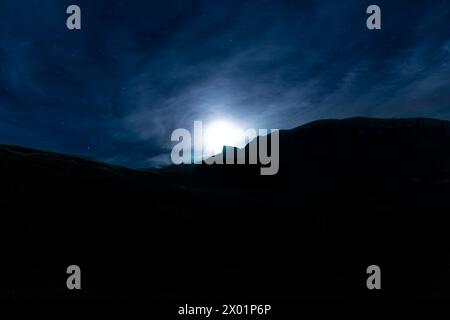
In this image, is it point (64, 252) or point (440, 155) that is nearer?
point (64, 252)

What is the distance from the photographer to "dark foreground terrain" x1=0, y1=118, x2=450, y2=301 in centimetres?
1097

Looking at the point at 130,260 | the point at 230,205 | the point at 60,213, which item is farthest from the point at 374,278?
the point at 60,213

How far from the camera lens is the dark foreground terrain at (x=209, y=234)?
11.0 m

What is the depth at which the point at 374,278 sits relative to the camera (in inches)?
495

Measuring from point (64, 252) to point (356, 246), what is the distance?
14.9 metres

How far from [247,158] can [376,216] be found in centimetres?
1066

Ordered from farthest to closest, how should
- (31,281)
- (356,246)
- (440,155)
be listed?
(440,155)
(356,246)
(31,281)

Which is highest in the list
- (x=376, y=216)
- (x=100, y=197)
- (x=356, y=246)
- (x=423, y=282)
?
(x=100, y=197)

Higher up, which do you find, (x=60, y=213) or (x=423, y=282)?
(x=60, y=213)

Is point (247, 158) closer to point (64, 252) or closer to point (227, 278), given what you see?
point (227, 278)

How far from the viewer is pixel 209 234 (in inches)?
581
